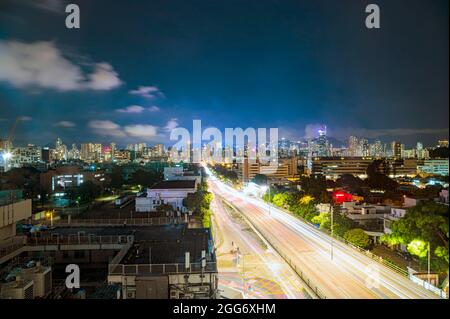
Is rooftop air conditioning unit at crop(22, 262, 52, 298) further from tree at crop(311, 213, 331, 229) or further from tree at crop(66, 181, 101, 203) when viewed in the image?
tree at crop(66, 181, 101, 203)

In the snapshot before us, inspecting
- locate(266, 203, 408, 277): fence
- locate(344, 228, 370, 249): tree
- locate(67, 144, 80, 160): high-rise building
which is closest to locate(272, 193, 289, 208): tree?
locate(266, 203, 408, 277): fence

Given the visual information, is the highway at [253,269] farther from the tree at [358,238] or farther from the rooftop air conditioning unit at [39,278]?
the rooftop air conditioning unit at [39,278]

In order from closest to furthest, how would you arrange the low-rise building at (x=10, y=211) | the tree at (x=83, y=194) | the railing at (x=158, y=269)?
the railing at (x=158, y=269) < the low-rise building at (x=10, y=211) < the tree at (x=83, y=194)

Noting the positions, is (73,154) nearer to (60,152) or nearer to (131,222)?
(60,152)

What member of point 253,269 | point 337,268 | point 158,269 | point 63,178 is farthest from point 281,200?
point 63,178

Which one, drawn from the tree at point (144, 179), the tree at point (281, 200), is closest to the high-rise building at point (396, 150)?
the tree at point (281, 200)
